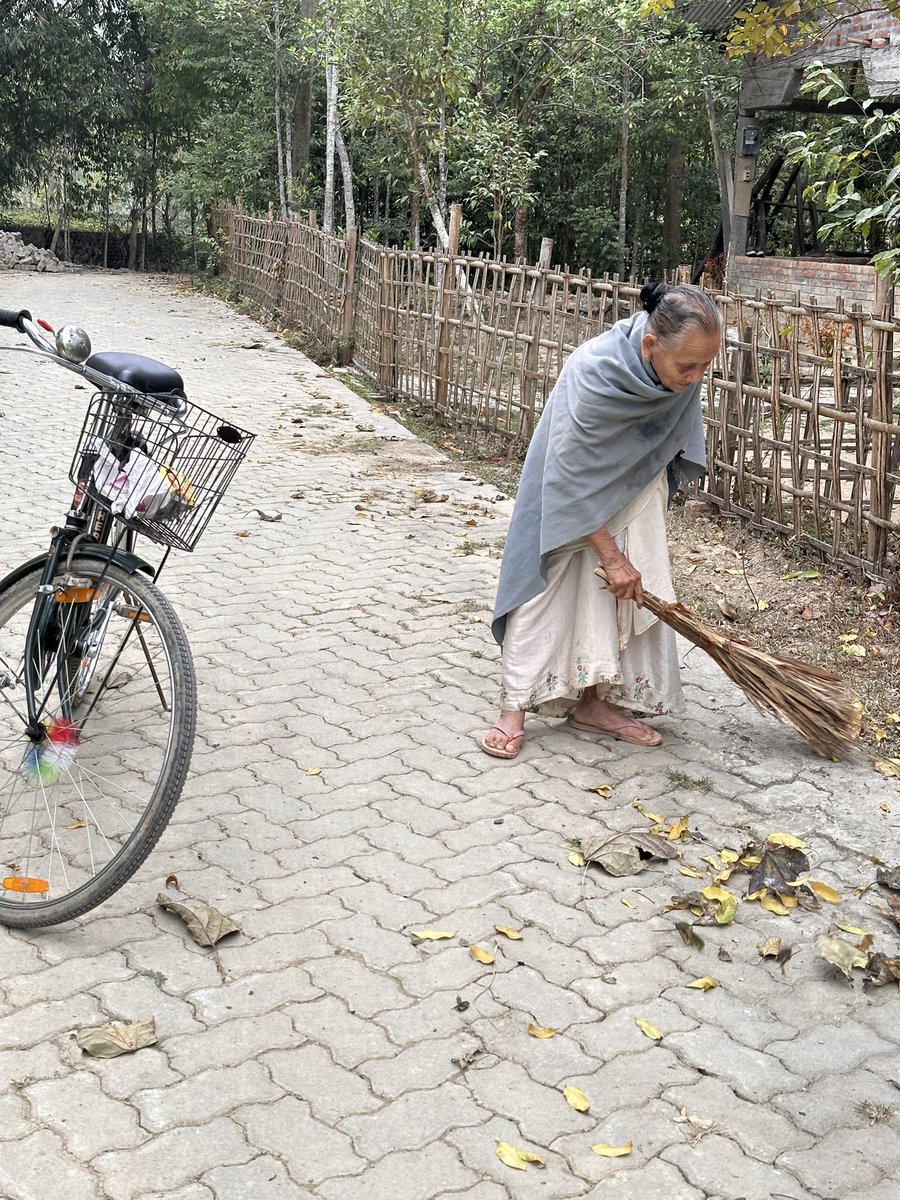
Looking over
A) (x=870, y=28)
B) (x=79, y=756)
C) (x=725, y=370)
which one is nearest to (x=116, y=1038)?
(x=79, y=756)

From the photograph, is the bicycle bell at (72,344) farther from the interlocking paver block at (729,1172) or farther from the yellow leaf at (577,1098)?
the interlocking paver block at (729,1172)

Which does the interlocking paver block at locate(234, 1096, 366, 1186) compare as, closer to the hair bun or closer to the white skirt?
the white skirt

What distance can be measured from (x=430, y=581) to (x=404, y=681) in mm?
1339

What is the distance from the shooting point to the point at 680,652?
500 cm

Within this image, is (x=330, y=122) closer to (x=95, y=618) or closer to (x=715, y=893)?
(x=95, y=618)

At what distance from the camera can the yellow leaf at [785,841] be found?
136 inches

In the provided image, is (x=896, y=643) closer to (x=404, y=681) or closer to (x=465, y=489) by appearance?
(x=404, y=681)

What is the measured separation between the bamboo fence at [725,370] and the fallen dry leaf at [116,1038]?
3877mm

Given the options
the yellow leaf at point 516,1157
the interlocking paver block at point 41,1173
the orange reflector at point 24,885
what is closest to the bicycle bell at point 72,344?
the orange reflector at point 24,885

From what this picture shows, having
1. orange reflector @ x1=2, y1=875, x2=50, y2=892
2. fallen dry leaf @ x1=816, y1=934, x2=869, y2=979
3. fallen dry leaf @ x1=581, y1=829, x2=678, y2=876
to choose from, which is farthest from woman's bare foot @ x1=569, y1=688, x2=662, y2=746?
orange reflector @ x1=2, y1=875, x2=50, y2=892

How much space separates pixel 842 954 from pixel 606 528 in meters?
1.46

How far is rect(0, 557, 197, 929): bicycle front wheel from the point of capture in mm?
2809

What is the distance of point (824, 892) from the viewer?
3.26 m

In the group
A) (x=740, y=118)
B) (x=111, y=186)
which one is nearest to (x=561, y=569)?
(x=740, y=118)
